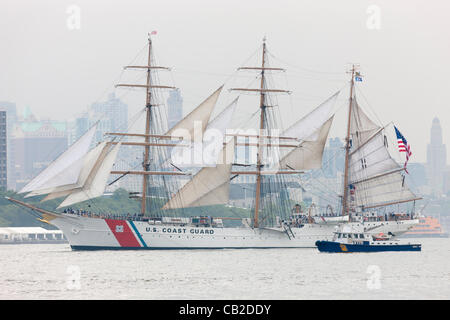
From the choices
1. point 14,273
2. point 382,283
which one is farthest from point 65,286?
point 382,283

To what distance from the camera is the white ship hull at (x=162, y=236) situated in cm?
10338

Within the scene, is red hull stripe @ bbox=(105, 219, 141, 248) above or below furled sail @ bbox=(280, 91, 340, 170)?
below

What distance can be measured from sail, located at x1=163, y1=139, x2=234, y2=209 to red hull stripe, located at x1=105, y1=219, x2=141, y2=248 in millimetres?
4292

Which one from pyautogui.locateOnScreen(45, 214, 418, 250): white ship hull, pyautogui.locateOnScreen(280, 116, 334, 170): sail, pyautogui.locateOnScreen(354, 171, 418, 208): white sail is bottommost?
pyautogui.locateOnScreen(45, 214, 418, 250): white ship hull

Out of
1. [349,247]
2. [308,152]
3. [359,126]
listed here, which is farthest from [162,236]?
[359,126]

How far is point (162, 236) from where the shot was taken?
105000 mm

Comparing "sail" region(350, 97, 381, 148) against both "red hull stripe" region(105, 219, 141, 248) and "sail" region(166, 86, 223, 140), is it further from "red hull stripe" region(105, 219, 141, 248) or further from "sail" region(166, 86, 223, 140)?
"red hull stripe" region(105, 219, 141, 248)

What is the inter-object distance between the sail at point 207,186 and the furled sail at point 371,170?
17510mm

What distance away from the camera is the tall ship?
101312mm
